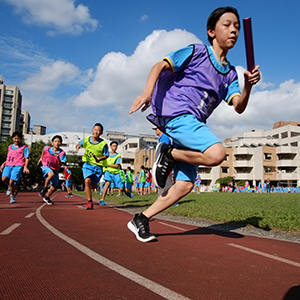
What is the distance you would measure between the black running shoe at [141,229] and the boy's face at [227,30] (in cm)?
223

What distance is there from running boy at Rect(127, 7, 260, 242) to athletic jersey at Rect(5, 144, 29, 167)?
25.2 ft

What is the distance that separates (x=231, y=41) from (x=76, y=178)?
211 feet

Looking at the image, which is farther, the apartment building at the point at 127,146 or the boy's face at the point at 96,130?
the apartment building at the point at 127,146

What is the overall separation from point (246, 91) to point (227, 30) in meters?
0.72

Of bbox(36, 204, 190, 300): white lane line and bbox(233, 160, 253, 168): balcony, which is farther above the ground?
bbox(233, 160, 253, 168): balcony

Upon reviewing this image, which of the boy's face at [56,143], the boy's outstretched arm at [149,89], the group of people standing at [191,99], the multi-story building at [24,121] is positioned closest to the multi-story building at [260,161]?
the boy's face at [56,143]

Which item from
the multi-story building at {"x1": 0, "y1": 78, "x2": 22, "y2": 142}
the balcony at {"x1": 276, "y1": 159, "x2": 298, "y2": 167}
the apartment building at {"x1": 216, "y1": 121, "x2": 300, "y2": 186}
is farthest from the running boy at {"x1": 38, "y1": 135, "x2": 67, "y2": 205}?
the multi-story building at {"x1": 0, "y1": 78, "x2": 22, "y2": 142}

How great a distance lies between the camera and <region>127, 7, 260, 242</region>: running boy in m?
3.16

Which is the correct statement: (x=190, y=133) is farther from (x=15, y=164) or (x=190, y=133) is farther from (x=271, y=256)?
(x=15, y=164)

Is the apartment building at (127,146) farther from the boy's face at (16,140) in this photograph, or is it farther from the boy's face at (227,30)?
the boy's face at (227,30)

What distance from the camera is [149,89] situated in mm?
2910

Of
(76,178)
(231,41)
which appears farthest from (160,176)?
(76,178)

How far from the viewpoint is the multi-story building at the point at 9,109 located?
11362 cm

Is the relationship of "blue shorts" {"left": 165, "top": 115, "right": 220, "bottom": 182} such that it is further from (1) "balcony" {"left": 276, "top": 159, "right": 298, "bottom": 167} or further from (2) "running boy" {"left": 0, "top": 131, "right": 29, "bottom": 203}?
(1) "balcony" {"left": 276, "top": 159, "right": 298, "bottom": 167}
